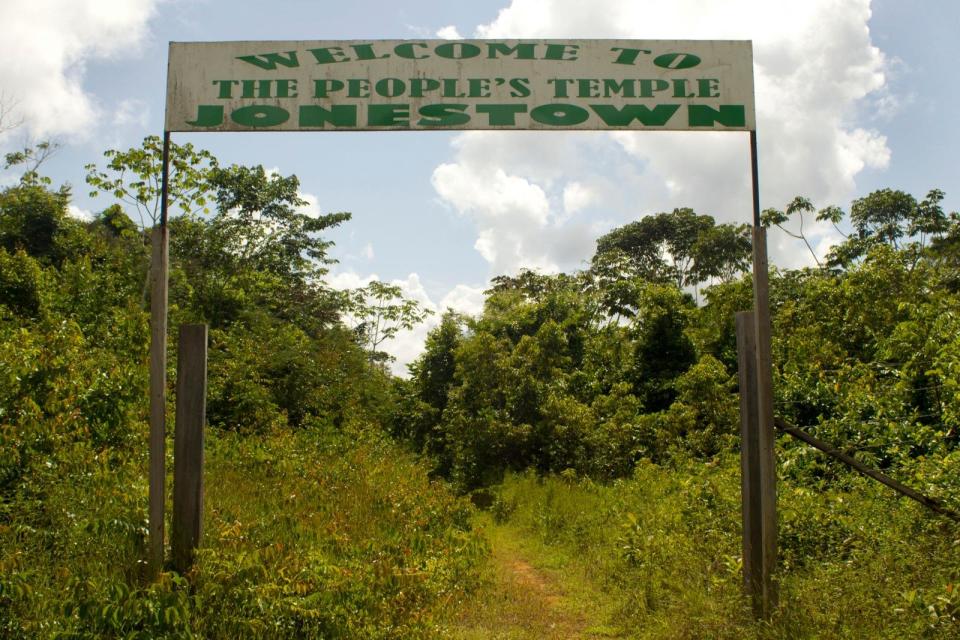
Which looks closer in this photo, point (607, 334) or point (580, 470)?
point (580, 470)

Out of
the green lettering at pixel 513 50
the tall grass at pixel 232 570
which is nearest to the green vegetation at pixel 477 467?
the tall grass at pixel 232 570

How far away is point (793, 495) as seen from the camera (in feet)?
23.3

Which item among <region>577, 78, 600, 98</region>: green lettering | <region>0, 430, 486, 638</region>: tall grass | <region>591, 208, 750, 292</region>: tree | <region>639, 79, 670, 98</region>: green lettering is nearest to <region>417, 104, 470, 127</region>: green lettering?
<region>577, 78, 600, 98</region>: green lettering

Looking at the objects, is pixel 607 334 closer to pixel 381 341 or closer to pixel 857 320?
pixel 857 320

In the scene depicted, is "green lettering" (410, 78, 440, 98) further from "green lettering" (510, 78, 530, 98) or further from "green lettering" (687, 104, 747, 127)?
"green lettering" (687, 104, 747, 127)

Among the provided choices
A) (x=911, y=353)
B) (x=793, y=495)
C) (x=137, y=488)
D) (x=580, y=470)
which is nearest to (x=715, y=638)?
(x=793, y=495)

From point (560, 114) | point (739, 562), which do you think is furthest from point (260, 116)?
point (739, 562)

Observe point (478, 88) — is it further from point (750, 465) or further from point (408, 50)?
point (750, 465)

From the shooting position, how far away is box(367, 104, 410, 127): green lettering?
5.03m

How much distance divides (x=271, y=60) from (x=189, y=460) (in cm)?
282

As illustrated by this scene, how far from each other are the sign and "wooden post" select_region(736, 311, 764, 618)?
153 centimetres

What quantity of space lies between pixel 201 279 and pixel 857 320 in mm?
16421

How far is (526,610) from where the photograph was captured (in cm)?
598

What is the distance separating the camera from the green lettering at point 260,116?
197 inches
